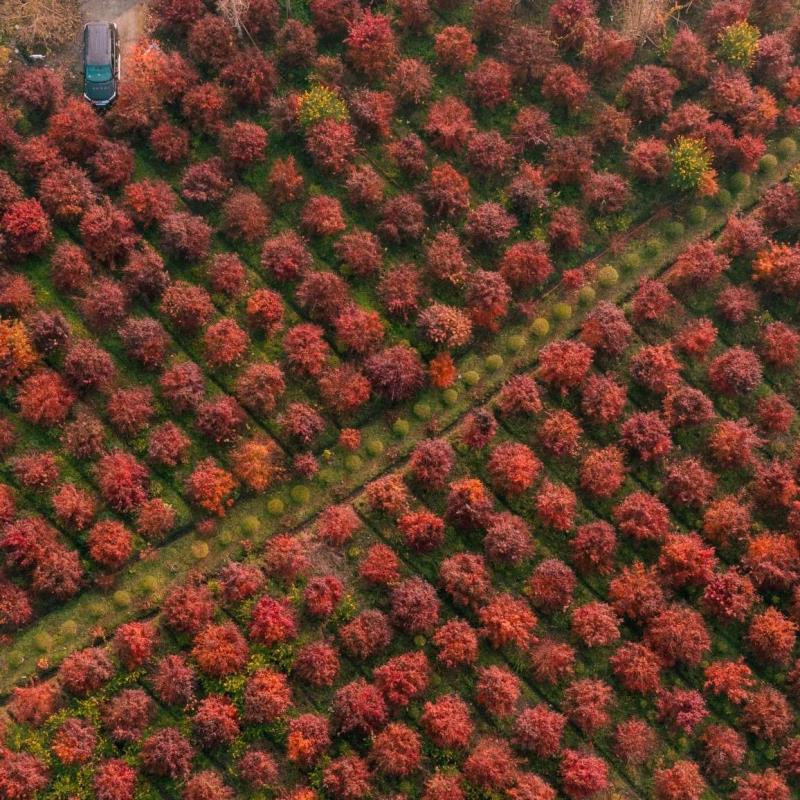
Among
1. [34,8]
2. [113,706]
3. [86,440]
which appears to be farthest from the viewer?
[34,8]

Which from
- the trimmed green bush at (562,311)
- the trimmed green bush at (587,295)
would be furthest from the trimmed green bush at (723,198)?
the trimmed green bush at (562,311)

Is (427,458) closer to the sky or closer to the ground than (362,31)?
closer to the ground

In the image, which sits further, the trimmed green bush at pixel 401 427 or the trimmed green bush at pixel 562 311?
the trimmed green bush at pixel 562 311

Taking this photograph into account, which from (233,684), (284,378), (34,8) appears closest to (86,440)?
(284,378)

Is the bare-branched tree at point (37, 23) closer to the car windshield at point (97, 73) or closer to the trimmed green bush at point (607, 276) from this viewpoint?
the car windshield at point (97, 73)

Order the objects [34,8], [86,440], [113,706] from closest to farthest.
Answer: [113,706] < [86,440] < [34,8]

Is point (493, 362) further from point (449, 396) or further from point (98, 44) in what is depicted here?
point (98, 44)

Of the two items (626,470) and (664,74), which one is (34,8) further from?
(626,470)

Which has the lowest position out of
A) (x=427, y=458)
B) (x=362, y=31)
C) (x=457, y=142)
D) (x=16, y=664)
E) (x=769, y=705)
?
(x=16, y=664)
